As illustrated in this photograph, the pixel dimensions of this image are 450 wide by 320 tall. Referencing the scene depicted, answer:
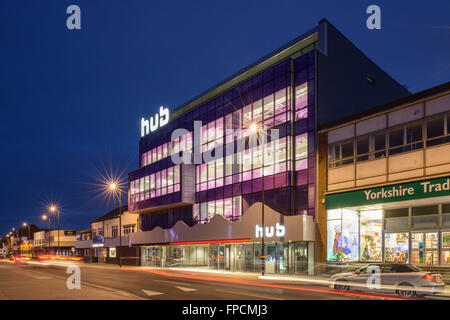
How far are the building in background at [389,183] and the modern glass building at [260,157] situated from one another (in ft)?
5.80

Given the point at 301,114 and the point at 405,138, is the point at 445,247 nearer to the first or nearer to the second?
the point at 405,138

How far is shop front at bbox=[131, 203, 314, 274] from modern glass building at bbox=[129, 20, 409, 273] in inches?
3.5

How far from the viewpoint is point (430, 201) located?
90.4 ft

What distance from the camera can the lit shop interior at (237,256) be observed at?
34406mm

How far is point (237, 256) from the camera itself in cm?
4069

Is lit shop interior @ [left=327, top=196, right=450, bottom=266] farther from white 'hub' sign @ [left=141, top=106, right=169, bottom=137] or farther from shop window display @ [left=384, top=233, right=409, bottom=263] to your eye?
white 'hub' sign @ [left=141, top=106, right=169, bottom=137]

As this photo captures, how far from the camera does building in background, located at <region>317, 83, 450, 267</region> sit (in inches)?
1053

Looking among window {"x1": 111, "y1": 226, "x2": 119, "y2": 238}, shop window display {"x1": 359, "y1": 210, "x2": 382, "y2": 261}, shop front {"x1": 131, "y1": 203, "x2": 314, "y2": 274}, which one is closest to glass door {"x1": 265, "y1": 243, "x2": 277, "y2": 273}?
shop front {"x1": 131, "y1": 203, "x2": 314, "y2": 274}

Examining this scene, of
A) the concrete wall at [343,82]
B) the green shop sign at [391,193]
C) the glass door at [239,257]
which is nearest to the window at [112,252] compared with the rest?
the glass door at [239,257]

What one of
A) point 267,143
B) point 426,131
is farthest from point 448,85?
point 267,143

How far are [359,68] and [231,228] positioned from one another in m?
19.4

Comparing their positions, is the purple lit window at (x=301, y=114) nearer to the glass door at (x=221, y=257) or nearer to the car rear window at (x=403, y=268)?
the glass door at (x=221, y=257)

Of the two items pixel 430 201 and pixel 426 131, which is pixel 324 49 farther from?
pixel 430 201

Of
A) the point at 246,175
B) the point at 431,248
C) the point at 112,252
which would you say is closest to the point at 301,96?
the point at 246,175
